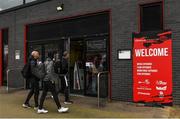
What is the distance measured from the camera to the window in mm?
10820

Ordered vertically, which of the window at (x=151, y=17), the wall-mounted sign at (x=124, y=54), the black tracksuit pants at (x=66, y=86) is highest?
the window at (x=151, y=17)

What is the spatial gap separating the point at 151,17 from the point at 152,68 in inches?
67.3

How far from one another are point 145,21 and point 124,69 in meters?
1.73

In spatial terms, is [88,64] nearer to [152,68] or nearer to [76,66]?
[76,66]

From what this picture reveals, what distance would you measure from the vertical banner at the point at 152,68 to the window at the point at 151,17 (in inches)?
17.6

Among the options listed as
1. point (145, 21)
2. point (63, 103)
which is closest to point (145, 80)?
point (145, 21)

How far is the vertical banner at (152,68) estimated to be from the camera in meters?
10.3

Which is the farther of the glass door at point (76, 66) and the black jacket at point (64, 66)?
the glass door at point (76, 66)

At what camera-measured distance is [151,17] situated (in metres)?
11.1

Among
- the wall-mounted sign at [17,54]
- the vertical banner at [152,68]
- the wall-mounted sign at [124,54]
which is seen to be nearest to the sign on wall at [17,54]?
the wall-mounted sign at [17,54]

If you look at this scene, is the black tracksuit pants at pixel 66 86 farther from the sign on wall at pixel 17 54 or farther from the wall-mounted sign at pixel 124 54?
the sign on wall at pixel 17 54

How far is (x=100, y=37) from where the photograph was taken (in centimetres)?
1242

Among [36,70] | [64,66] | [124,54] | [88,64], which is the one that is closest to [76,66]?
[88,64]

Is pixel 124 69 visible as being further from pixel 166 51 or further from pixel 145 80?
pixel 166 51
